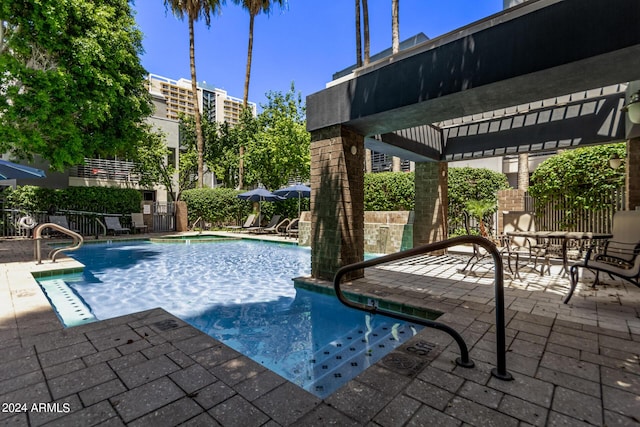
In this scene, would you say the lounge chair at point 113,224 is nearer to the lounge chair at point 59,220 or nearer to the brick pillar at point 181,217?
the lounge chair at point 59,220

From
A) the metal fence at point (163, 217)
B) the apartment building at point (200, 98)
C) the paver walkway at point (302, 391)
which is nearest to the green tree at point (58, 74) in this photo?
the metal fence at point (163, 217)

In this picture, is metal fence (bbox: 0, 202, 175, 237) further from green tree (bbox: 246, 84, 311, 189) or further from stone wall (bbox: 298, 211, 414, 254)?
stone wall (bbox: 298, 211, 414, 254)

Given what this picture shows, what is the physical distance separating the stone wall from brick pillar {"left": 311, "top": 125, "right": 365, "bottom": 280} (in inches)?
176

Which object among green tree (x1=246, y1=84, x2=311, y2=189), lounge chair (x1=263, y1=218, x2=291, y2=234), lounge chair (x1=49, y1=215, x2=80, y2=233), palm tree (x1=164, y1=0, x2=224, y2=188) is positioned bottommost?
lounge chair (x1=263, y1=218, x2=291, y2=234)

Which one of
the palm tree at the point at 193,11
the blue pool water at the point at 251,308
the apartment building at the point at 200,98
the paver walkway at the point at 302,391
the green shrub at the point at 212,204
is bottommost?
the blue pool water at the point at 251,308

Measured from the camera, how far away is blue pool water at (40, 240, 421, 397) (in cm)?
339

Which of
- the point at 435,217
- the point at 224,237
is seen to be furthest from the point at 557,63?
the point at 224,237

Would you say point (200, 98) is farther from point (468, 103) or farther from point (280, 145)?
point (468, 103)

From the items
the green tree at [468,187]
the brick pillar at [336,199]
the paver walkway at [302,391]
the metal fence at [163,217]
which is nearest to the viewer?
the paver walkway at [302,391]

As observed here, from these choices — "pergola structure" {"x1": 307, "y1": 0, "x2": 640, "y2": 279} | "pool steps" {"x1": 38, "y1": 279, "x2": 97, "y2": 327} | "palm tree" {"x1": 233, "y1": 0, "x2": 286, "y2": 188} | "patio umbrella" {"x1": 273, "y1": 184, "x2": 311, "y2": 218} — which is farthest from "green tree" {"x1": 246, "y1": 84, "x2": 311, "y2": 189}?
"pool steps" {"x1": 38, "y1": 279, "x2": 97, "y2": 327}

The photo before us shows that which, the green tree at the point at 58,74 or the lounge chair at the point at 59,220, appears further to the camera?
the lounge chair at the point at 59,220

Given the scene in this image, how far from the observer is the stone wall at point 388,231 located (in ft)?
32.3

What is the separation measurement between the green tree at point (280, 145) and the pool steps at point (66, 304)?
12.9m

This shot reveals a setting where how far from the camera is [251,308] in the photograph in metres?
5.21
